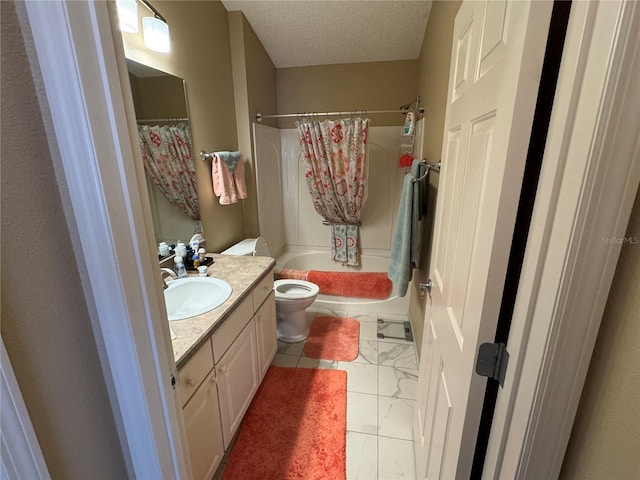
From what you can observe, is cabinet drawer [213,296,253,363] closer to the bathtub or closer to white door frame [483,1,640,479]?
white door frame [483,1,640,479]

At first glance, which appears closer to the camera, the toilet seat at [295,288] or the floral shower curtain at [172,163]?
the floral shower curtain at [172,163]

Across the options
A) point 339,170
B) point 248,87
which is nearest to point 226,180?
point 248,87

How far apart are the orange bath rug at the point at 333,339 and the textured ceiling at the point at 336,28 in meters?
2.60

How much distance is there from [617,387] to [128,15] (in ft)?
6.53

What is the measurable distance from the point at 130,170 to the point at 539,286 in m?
0.77

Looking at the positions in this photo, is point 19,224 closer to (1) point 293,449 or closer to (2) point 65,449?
(2) point 65,449

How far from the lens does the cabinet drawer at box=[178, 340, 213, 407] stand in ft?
3.34

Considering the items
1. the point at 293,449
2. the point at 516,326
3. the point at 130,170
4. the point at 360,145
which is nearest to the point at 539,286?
the point at 516,326

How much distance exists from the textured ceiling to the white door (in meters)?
1.67

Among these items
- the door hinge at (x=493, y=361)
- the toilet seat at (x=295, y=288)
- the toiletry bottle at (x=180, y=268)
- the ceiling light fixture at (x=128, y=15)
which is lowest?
the toilet seat at (x=295, y=288)

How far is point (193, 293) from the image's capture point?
160 centimetres

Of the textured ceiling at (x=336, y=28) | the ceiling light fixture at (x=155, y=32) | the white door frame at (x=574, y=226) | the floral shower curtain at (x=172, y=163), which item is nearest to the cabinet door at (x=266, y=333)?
the floral shower curtain at (x=172, y=163)

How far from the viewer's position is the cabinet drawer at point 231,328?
126cm

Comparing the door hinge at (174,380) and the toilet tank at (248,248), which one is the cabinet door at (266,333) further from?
the door hinge at (174,380)
